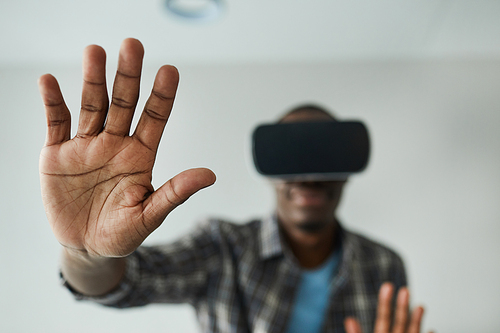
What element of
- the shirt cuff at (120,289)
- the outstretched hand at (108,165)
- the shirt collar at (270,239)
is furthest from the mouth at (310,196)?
the outstretched hand at (108,165)

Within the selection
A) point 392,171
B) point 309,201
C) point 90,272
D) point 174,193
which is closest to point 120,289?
point 90,272

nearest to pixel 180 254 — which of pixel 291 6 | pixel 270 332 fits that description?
pixel 270 332

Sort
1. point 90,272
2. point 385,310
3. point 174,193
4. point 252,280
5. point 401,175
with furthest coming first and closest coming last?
point 401,175 → point 252,280 → point 385,310 → point 90,272 → point 174,193

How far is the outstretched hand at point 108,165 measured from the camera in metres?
0.35

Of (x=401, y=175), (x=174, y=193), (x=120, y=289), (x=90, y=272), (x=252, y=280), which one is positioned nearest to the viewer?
(x=174, y=193)

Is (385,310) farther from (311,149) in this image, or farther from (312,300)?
(311,149)

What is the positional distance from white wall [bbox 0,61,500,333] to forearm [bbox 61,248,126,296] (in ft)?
3.06

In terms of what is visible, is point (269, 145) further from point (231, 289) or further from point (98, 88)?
point (231, 289)

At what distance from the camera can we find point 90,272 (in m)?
0.48

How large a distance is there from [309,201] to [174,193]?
0.60 metres

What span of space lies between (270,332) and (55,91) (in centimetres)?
74

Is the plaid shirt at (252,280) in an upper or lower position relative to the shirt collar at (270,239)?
lower

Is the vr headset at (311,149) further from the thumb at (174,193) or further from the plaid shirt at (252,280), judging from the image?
the plaid shirt at (252,280)

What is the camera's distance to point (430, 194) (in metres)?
1.53
